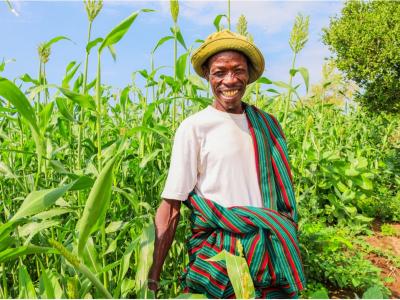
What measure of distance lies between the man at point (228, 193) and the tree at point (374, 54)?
7.85 m

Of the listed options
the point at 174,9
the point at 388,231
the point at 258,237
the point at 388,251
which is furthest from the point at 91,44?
the point at 388,231

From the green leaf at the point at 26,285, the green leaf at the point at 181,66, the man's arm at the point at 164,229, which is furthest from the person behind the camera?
the green leaf at the point at 181,66

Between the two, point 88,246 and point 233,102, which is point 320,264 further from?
point 88,246

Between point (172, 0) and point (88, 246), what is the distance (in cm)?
106

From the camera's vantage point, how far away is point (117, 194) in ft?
6.94

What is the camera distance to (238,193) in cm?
176

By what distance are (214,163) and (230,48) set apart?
0.45 m

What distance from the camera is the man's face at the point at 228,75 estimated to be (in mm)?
1750

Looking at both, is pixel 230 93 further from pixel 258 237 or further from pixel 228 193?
pixel 258 237

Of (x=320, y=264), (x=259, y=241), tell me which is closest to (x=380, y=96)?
(x=320, y=264)

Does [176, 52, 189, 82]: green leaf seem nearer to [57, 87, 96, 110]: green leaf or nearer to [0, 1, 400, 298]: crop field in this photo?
[0, 1, 400, 298]: crop field

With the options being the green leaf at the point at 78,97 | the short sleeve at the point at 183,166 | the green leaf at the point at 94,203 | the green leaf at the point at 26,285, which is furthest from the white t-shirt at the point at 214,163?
the green leaf at the point at 94,203

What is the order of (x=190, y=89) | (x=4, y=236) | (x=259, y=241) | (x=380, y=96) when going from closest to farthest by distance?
(x=4, y=236)
(x=259, y=241)
(x=190, y=89)
(x=380, y=96)

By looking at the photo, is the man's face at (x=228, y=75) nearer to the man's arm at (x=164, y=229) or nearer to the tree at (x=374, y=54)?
the man's arm at (x=164, y=229)
